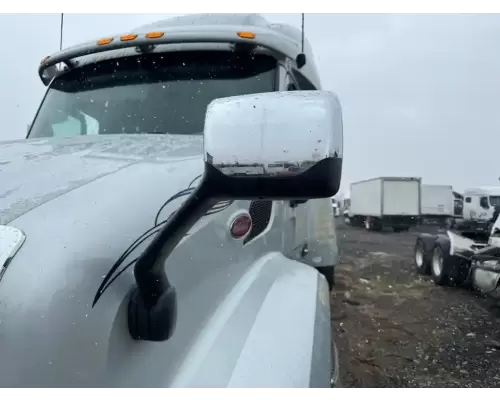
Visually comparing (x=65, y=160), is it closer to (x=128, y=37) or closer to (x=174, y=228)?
(x=174, y=228)

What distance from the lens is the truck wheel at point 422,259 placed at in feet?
30.0

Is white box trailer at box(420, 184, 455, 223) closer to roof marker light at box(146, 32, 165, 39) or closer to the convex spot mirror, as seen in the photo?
roof marker light at box(146, 32, 165, 39)

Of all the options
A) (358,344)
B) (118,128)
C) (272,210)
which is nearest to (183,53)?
(118,128)

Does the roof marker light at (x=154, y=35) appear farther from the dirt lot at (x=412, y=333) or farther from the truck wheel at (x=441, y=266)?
the truck wheel at (x=441, y=266)

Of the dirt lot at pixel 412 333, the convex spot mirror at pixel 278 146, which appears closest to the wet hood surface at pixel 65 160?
the convex spot mirror at pixel 278 146

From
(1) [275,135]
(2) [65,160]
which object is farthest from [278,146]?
(2) [65,160]

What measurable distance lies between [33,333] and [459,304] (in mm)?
7187

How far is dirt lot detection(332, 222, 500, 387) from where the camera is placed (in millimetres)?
3949

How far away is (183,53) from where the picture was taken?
8.37ft

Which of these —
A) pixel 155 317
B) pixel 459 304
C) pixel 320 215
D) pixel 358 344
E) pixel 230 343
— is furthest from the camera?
pixel 459 304

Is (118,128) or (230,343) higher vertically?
(118,128)

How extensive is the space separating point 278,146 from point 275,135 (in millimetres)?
23

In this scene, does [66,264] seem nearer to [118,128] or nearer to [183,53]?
[118,128]

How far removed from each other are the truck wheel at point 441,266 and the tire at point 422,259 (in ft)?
1.18
